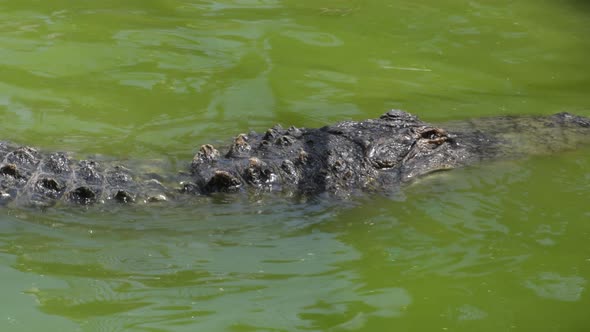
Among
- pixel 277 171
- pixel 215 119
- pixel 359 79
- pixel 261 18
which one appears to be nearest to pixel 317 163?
pixel 277 171

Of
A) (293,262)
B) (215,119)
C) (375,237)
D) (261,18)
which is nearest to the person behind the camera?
(293,262)

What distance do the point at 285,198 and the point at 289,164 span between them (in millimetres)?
301

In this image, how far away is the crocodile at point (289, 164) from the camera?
584 cm

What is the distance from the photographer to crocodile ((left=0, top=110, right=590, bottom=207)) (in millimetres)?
5844

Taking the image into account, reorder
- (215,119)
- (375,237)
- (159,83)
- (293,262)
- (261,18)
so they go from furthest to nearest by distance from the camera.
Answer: (261,18)
(159,83)
(215,119)
(375,237)
(293,262)

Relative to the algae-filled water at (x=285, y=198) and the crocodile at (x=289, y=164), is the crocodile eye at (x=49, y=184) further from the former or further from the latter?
the algae-filled water at (x=285, y=198)

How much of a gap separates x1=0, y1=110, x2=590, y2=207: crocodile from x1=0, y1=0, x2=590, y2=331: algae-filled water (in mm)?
149

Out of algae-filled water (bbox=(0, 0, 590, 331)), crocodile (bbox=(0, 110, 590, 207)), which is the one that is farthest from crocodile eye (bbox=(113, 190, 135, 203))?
algae-filled water (bbox=(0, 0, 590, 331))

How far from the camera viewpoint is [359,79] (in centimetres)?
880

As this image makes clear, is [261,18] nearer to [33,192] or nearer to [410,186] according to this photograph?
[410,186]

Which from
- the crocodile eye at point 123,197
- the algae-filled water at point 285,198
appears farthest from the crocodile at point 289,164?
the algae-filled water at point 285,198

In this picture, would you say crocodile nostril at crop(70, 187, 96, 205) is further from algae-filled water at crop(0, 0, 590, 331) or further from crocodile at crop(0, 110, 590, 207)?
algae-filled water at crop(0, 0, 590, 331)

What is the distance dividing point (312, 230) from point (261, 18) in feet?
16.9

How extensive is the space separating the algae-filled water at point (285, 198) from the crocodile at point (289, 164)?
0.49 ft
